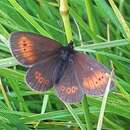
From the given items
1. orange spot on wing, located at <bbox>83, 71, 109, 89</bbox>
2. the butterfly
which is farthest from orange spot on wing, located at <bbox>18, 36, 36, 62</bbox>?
orange spot on wing, located at <bbox>83, 71, 109, 89</bbox>

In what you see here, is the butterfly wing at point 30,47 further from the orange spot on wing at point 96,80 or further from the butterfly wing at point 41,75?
the orange spot on wing at point 96,80

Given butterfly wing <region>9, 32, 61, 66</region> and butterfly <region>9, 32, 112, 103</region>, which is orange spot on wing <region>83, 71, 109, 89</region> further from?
butterfly wing <region>9, 32, 61, 66</region>

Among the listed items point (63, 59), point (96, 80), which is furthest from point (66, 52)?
point (96, 80)

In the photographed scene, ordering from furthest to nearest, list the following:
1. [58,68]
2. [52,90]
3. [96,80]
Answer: [52,90]
[58,68]
[96,80]

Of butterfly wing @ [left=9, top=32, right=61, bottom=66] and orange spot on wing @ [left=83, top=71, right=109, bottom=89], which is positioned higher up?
butterfly wing @ [left=9, top=32, right=61, bottom=66]

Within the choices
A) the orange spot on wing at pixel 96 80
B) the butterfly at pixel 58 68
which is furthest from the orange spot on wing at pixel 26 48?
the orange spot on wing at pixel 96 80

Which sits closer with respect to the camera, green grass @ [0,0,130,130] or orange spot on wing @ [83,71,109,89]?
orange spot on wing @ [83,71,109,89]

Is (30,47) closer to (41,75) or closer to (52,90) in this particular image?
(41,75)

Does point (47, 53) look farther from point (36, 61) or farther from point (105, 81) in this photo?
point (105, 81)
